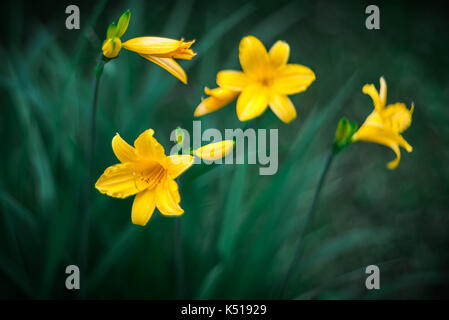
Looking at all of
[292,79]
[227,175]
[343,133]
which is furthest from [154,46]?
[227,175]

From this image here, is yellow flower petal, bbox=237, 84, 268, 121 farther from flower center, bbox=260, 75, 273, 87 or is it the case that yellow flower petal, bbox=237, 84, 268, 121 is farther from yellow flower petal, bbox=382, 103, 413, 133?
yellow flower petal, bbox=382, 103, 413, 133

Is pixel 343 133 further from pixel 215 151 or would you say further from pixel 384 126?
pixel 215 151

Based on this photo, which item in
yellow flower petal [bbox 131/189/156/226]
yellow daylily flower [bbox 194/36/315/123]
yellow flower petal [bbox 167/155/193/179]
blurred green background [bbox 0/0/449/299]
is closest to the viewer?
yellow flower petal [bbox 167/155/193/179]

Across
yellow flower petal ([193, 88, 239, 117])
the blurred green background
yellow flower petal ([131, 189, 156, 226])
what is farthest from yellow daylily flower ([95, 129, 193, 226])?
yellow flower petal ([193, 88, 239, 117])

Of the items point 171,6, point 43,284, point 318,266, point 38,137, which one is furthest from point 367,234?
point 171,6

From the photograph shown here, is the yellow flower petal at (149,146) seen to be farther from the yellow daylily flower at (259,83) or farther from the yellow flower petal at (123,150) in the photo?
the yellow daylily flower at (259,83)

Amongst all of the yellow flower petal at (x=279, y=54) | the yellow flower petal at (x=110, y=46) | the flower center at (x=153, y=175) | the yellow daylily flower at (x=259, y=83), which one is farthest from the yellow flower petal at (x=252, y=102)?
the yellow flower petal at (x=110, y=46)
